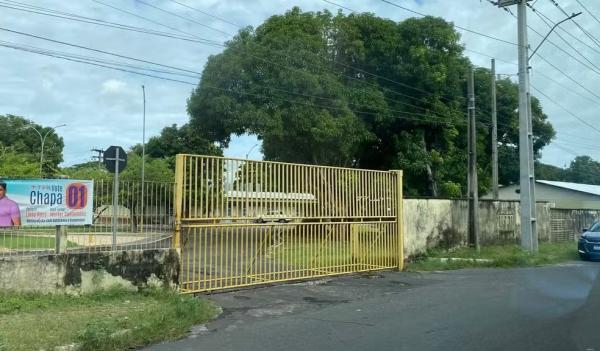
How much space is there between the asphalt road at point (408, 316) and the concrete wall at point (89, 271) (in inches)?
45.8

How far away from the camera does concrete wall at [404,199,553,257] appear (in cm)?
1738

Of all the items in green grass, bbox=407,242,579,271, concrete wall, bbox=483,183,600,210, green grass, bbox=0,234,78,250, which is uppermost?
concrete wall, bbox=483,183,600,210

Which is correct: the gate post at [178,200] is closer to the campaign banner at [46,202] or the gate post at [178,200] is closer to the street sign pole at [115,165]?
the street sign pole at [115,165]

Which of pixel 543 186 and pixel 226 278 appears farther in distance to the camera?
pixel 543 186

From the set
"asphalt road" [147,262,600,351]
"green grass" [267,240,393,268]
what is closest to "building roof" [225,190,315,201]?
"green grass" [267,240,393,268]

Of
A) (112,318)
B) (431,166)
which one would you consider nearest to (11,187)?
(112,318)

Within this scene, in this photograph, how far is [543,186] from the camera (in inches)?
1764

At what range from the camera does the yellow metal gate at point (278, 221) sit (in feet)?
35.1

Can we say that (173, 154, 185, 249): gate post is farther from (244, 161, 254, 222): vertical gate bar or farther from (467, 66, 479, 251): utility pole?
(467, 66, 479, 251): utility pole

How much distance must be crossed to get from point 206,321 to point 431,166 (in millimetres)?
21951

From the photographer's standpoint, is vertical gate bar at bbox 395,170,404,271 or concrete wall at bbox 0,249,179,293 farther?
vertical gate bar at bbox 395,170,404,271

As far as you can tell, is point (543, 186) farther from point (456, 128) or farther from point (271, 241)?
point (271, 241)

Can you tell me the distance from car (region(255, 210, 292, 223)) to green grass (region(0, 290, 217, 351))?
2658 mm

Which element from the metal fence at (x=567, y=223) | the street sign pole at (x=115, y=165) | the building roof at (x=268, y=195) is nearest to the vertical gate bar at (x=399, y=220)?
the building roof at (x=268, y=195)
